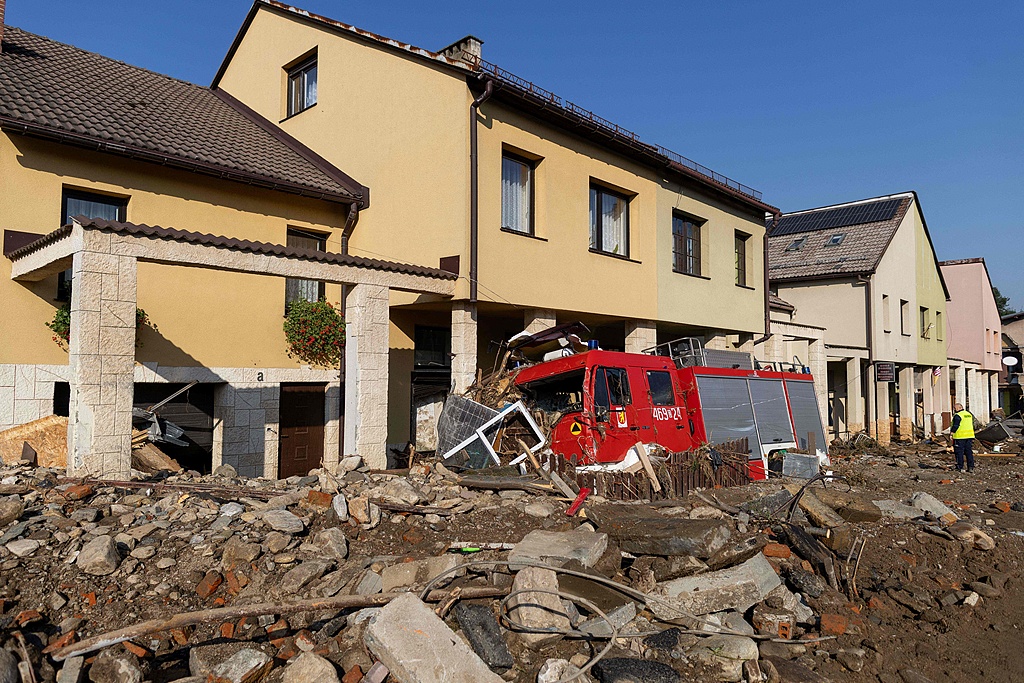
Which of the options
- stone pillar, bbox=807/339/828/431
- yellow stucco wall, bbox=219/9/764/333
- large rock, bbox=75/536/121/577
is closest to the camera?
large rock, bbox=75/536/121/577

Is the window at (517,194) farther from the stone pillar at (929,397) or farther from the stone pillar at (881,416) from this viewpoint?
the stone pillar at (929,397)

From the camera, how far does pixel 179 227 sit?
11.9 metres

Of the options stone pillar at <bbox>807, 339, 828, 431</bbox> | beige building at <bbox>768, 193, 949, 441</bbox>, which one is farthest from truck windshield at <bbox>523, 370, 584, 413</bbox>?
beige building at <bbox>768, 193, 949, 441</bbox>

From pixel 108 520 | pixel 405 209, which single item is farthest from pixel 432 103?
pixel 108 520

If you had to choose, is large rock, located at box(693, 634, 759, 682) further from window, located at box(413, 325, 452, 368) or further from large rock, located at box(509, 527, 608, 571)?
window, located at box(413, 325, 452, 368)

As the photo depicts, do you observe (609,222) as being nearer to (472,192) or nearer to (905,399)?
(472,192)

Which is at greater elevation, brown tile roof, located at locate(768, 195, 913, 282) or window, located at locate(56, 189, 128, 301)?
brown tile roof, located at locate(768, 195, 913, 282)

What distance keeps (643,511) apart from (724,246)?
12.1 metres

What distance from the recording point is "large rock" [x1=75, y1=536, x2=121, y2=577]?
6.14 meters

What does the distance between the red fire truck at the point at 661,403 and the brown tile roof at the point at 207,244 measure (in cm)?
266

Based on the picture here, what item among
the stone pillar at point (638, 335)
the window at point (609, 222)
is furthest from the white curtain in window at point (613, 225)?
the stone pillar at point (638, 335)

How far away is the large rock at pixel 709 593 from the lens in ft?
20.2

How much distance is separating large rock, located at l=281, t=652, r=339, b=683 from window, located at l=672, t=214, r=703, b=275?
13.7 metres

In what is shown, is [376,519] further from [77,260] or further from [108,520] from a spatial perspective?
[77,260]
